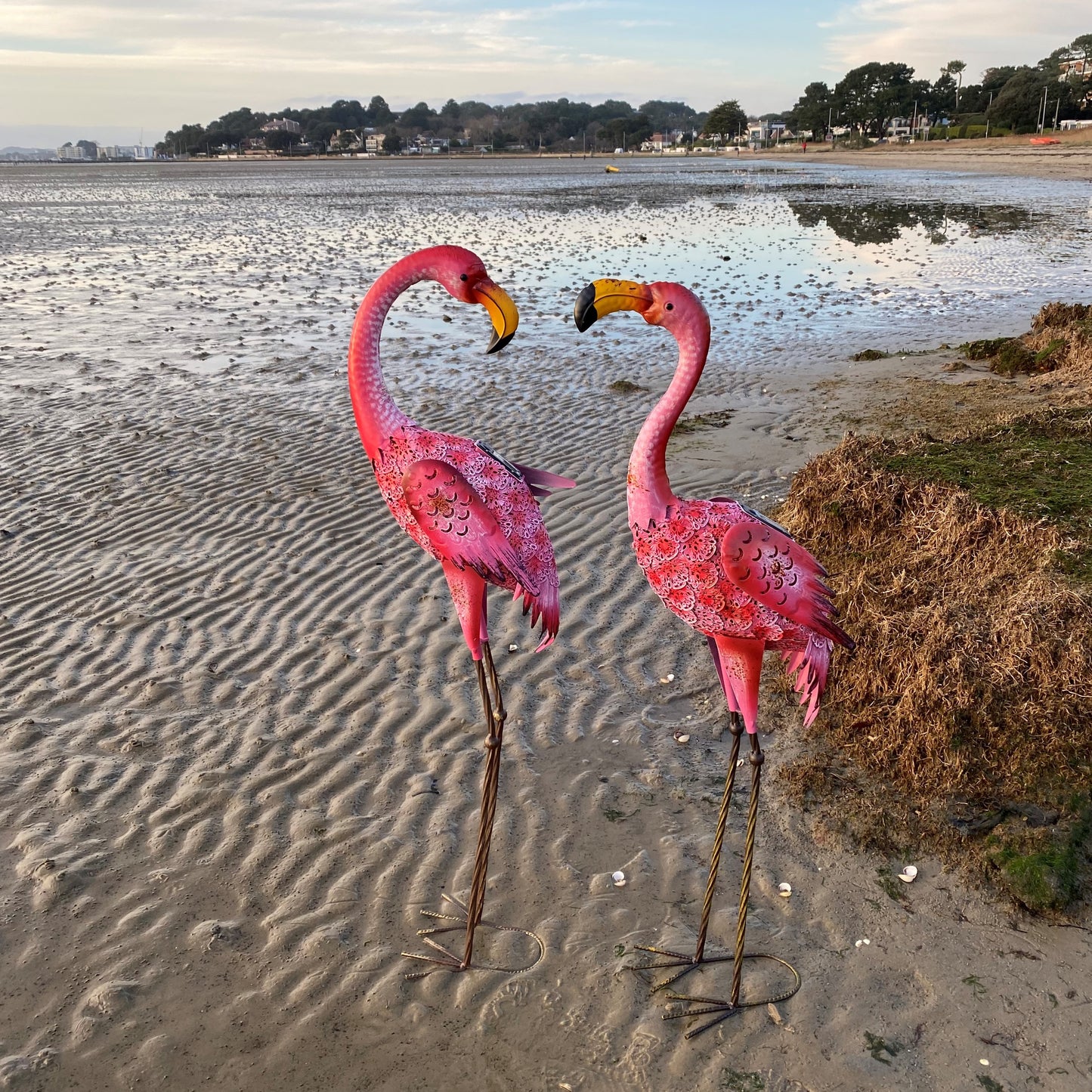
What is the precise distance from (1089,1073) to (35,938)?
464 centimetres

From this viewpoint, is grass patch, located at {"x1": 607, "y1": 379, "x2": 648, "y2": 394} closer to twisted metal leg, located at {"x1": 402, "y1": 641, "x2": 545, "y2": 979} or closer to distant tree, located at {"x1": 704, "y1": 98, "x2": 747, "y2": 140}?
twisted metal leg, located at {"x1": 402, "y1": 641, "x2": 545, "y2": 979}

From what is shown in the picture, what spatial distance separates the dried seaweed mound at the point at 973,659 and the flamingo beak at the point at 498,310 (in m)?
3.17

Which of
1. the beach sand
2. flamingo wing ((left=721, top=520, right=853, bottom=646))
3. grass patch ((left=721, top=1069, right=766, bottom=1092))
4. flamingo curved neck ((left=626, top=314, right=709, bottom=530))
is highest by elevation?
the beach sand

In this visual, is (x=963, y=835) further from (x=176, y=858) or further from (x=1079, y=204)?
(x=1079, y=204)

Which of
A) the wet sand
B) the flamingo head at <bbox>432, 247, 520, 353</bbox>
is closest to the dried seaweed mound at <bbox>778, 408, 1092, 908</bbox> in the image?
the wet sand

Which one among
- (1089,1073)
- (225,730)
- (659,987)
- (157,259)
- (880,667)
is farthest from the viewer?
(157,259)

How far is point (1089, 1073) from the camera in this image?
11.8 feet

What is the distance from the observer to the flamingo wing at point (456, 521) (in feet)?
12.0

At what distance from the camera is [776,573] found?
11.8ft

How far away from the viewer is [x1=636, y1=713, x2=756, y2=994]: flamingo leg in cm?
400

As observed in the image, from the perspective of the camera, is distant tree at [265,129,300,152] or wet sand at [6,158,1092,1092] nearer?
wet sand at [6,158,1092,1092]

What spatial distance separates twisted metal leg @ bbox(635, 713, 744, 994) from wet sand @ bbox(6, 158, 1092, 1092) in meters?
0.12

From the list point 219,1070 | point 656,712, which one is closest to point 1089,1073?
point 656,712

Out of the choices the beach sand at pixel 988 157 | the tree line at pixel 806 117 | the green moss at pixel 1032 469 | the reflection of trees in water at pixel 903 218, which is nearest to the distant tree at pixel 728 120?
the tree line at pixel 806 117
